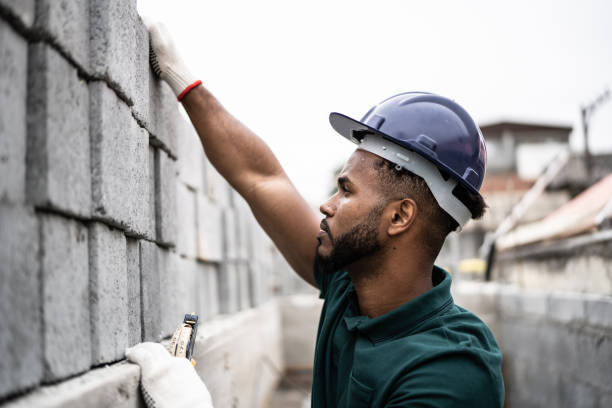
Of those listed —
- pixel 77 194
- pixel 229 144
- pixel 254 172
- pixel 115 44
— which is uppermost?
pixel 115 44

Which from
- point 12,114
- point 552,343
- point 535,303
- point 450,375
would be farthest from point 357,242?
point 535,303

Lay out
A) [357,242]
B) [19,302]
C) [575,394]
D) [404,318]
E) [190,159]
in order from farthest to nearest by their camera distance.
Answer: [575,394] → [190,159] → [357,242] → [404,318] → [19,302]

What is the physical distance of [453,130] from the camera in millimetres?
2107

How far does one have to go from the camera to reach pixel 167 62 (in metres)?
2.13

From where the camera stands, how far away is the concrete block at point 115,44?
4.94 ft

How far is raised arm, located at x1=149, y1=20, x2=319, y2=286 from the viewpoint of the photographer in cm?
226

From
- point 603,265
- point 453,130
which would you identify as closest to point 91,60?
point 453,130

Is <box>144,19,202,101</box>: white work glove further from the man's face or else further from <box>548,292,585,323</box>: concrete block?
<box>548,292,585,323</box>: concrete block

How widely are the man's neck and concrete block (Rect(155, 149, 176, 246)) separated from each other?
790mm

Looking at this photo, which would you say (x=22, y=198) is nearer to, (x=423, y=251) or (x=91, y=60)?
(x=91, y=60)

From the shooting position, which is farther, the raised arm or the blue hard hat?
the raised arm

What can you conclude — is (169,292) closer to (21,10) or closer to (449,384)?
(449,384)

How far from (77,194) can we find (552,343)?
4.35m

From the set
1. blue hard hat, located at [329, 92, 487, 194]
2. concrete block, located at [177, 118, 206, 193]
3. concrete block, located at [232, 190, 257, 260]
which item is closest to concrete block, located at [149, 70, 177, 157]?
concrete block, located at [177, 118, 206, 193]
